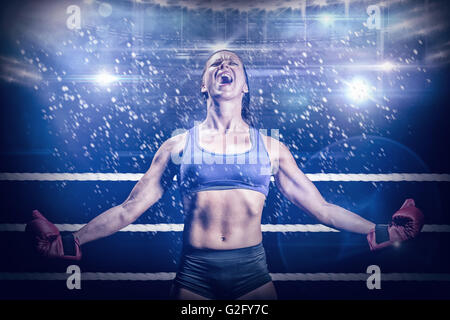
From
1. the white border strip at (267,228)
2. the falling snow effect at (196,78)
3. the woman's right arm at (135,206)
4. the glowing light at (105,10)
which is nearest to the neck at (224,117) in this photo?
the falling snow effect at (196,78)

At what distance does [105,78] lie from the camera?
6.99ft

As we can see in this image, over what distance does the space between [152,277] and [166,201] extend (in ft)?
1.48

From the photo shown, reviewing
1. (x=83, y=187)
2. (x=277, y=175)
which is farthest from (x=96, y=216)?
(x=277, y=175)

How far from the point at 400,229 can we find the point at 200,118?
3.99 ft

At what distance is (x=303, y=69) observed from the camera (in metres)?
2.15

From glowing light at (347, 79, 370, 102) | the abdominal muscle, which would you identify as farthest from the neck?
glowing light at (347, 79, 370, 102)

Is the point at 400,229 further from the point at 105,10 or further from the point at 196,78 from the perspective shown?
the point at 105,10

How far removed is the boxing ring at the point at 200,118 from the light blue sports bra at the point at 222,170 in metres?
0.24

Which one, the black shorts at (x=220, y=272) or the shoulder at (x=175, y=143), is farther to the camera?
the shoulder at (x=175, y=143)

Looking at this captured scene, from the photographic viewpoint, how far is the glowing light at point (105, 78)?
83.5 inches

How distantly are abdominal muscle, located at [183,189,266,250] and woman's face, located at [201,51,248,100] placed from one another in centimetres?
54

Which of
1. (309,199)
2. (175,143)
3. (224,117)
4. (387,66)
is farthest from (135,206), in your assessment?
(387,66)

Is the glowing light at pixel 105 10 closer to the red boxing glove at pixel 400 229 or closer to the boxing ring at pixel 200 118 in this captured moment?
the boxing ring at pixel 200 118

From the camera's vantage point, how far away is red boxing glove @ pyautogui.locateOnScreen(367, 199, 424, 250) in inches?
71.4
